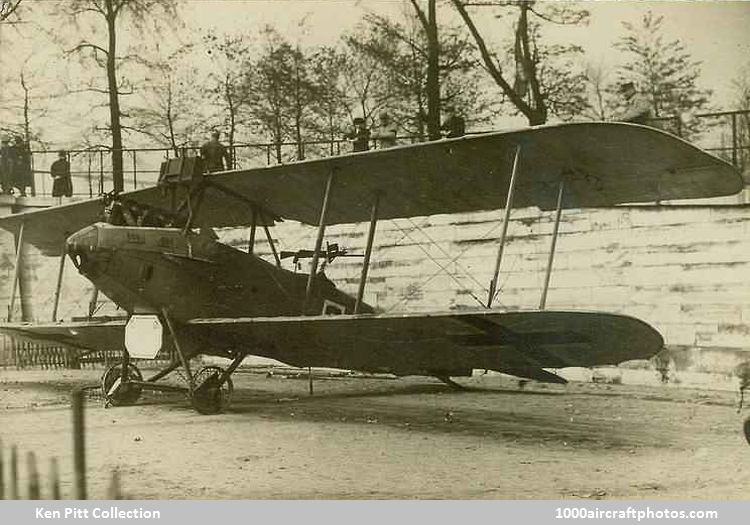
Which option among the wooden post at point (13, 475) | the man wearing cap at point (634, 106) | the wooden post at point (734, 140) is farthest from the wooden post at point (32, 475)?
the wooden post at point (734, 140)

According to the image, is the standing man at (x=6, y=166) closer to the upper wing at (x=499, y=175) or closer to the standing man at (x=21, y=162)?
the standing man at (x=21, y=162)

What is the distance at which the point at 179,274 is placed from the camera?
6672 millimetres

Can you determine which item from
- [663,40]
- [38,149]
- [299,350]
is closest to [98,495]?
[299,350]

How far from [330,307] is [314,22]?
284 centimetres

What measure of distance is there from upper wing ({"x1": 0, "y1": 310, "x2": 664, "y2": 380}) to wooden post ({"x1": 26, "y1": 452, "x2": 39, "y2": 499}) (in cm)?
201

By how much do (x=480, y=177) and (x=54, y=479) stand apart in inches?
150

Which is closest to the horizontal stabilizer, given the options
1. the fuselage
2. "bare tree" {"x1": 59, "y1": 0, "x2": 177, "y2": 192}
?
the fuselage

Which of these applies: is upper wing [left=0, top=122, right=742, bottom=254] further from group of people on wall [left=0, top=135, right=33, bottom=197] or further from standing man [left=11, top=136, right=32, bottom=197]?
standing man [left=11, top=136, right=32, bottom=197]

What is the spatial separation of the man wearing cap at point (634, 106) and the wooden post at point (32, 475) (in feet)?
16.9

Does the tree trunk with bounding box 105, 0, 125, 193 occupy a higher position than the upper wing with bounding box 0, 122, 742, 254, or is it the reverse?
the tree trunk with bounding box 105, 0, 125, 193

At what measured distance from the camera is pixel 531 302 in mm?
9422

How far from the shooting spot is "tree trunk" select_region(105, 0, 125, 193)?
29.1ft

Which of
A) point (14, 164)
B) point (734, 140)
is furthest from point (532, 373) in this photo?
point (14, 164)

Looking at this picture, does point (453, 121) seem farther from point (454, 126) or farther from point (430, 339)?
point (430, 339)
